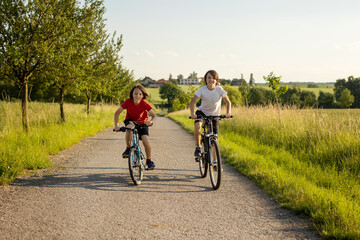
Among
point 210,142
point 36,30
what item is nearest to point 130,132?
point 210,142

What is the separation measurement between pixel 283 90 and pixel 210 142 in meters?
9.66

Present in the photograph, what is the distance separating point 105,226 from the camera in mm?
3451

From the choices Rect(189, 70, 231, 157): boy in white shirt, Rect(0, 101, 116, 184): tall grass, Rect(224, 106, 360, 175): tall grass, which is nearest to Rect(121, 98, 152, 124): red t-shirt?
Rect(189, 70, 231, 157): boy in white shirt

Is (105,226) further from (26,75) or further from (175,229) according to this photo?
(26,75)

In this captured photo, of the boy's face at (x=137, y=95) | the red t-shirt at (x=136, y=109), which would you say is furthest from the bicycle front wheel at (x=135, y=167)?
the boy's face at (x=137, y=95)

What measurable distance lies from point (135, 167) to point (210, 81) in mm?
2161

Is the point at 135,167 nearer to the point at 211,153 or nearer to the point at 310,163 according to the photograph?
the point at 211,153

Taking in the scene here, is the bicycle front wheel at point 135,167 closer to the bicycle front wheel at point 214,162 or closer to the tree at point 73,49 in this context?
the bicycle front wheel at point 214,162

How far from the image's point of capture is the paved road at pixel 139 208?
3.28 metres

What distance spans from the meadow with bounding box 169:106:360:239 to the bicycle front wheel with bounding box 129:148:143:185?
2232 mm

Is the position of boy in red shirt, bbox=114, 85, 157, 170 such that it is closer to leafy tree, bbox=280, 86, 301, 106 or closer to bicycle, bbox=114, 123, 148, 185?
bicycle, bbox=114, 123, 148, 185

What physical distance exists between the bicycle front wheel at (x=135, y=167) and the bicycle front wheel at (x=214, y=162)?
4.46ft

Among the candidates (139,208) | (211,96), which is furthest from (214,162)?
(139,208)

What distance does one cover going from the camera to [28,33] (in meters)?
8.67
